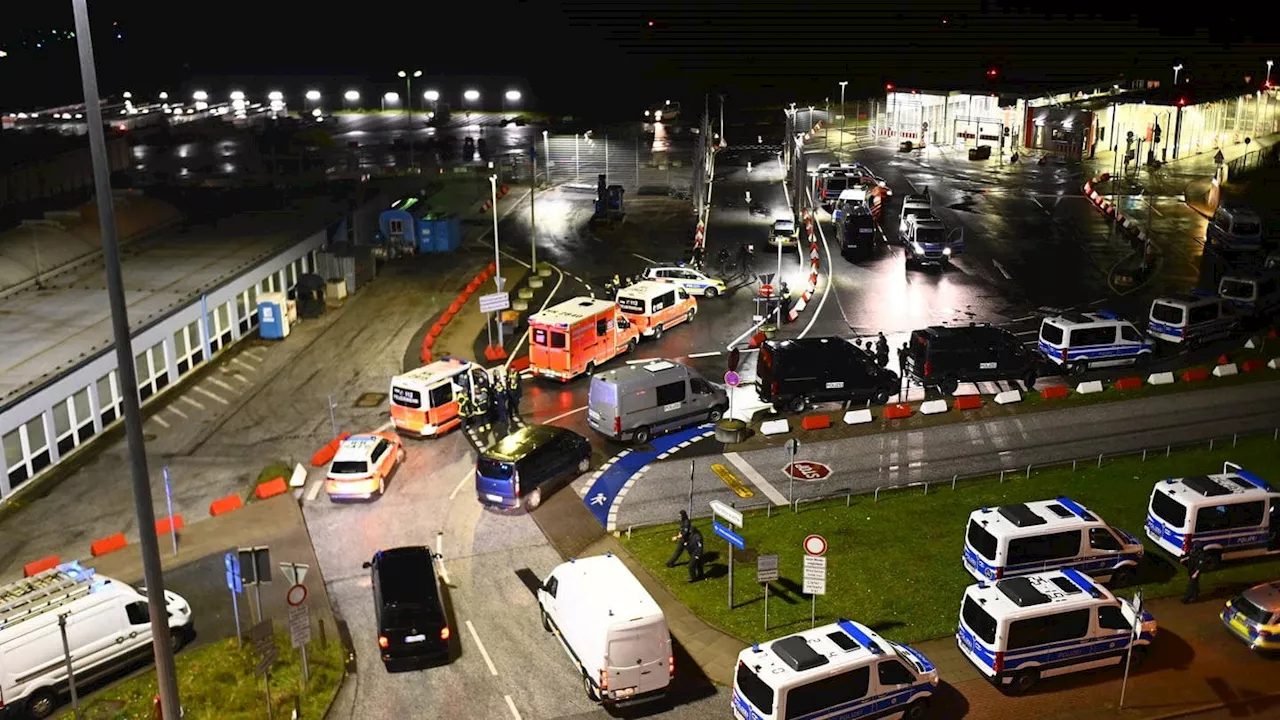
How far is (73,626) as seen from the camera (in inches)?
868

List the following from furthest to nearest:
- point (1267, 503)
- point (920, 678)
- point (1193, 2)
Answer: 1. point (1193, 2)
2. point (1267, 503)
3. point (920, 678)

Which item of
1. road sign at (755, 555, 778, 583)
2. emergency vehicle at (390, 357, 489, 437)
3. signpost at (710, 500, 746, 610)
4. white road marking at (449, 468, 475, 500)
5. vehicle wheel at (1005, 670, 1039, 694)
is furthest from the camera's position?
emergency vehicle at (390, 357, 489, 437)

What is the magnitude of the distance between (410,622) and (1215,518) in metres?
18.4

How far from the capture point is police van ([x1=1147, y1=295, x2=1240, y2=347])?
4084cm

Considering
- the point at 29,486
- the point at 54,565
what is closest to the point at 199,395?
the point at 29,486

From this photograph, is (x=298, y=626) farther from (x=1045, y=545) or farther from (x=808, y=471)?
(x=808, y=471)

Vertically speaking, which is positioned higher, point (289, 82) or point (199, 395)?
point (289, 82)

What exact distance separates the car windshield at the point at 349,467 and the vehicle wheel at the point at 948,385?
752 inches

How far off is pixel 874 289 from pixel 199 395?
1123 inches

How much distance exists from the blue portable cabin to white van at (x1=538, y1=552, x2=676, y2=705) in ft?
128

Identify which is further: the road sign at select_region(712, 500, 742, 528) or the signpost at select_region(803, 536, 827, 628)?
the road sign at select_region(712, 500, 742, 528)

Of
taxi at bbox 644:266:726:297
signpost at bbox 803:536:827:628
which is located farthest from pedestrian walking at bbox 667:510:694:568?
taxi at bbox 644:266:726:297

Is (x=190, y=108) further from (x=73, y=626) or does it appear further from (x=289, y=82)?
(x=73, y=626)

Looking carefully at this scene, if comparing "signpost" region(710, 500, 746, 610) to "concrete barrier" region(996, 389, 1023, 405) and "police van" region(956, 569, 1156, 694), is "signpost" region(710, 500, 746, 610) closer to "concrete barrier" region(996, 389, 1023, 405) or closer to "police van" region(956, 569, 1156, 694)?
"police van" region(956, 569, 1156, 694)
